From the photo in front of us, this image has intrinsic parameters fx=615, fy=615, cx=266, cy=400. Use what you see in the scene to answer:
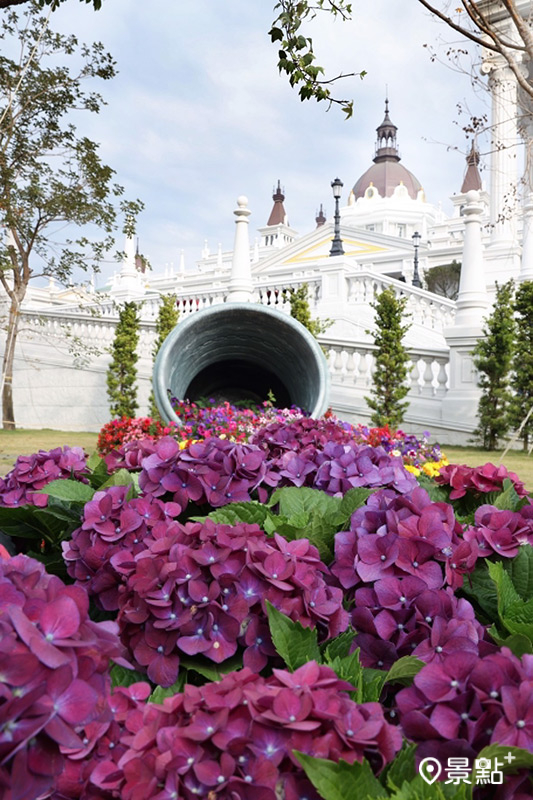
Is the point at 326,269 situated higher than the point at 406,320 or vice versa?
the point at 326,269

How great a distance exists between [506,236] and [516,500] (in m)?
23.0

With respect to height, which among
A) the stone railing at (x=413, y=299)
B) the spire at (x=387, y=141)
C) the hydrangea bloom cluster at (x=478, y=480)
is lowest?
the hydrangea bloom cluster at (x=478, y=480)

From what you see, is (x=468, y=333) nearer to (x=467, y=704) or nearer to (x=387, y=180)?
(x=467, y=704)

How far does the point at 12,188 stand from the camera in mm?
13281

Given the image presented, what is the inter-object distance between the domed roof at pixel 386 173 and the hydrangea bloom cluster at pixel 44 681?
255ft

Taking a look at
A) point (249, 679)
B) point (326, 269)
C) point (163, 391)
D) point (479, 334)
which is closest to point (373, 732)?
point (249, 679)

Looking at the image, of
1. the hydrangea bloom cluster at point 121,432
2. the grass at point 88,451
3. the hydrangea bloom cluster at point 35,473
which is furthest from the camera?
the grass at point 88,451

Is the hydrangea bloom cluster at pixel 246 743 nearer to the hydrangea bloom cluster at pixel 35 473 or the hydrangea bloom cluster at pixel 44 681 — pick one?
the hydrangea bloom cluster at pixel 44 681

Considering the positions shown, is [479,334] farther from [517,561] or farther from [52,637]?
[52,637]

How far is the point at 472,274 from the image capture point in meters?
11.1

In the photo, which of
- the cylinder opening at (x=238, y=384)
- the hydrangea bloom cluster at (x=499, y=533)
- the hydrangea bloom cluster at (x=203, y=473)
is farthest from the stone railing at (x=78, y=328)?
the hydrangea bloom cluster at (x=499, y=533)

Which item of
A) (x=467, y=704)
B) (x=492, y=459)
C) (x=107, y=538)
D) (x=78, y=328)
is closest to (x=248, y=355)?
(x=492, y=459)

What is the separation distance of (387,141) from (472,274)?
82475 millimetres

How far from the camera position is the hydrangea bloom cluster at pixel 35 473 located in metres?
1.98
